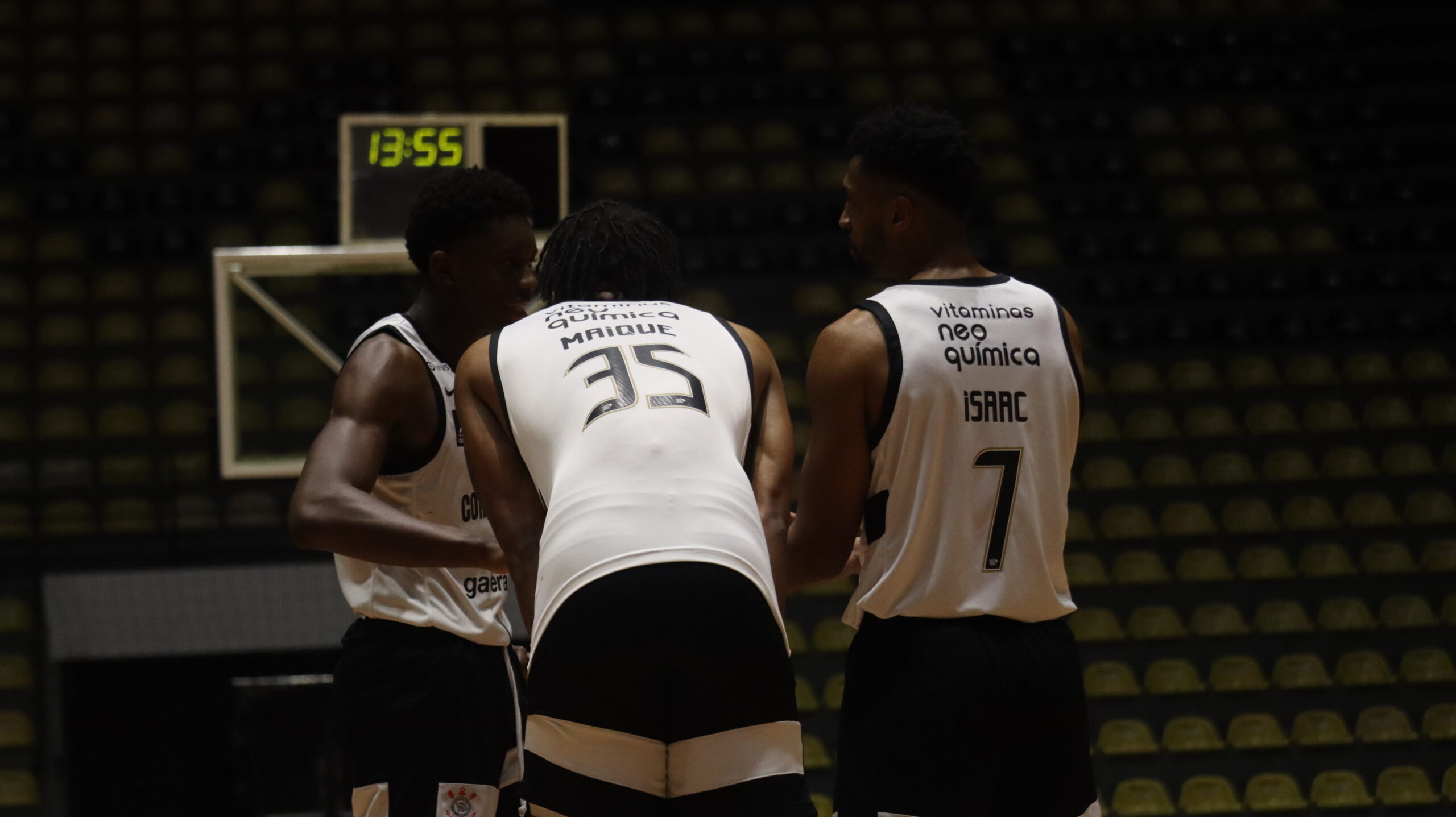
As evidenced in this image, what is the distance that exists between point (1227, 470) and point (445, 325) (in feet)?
26.6

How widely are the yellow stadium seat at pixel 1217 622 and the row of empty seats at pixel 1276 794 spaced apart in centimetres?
97

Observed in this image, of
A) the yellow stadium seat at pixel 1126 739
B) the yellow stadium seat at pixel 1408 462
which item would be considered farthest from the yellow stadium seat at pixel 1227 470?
the yellow stadium seat at pixel 1126 739

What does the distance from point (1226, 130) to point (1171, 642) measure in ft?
15.4

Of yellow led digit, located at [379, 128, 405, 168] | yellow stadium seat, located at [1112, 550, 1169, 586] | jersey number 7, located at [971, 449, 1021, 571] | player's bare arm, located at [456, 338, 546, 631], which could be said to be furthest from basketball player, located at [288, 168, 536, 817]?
yellow stadium seat, located at [1112, 550, 1169, 586]

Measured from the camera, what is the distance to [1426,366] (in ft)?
34.4

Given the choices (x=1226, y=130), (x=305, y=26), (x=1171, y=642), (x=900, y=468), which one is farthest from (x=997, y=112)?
(x=900, y=468)

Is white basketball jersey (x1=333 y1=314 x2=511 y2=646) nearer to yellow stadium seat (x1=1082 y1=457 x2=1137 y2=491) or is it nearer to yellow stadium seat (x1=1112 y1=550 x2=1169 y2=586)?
yellow stadium seat (x1=1112 y1=550 x2=1169 y2=586)

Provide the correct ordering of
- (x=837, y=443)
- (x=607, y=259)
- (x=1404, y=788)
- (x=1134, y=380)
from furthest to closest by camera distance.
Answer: (x=1134, y=380)
(x=1404, y=788)
(x=837, y=443)
(x=607, y=259)

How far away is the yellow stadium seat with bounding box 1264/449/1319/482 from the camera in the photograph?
397 inches

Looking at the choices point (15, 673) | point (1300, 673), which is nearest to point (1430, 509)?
point (1300, 673)

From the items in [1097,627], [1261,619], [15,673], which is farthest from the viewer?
[1261,619]

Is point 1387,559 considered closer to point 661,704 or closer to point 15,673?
point 661,704

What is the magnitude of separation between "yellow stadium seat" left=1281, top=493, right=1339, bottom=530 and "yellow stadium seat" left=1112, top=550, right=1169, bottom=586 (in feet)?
3.33

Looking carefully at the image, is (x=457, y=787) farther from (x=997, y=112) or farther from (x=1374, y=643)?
(x=997, y=112)
